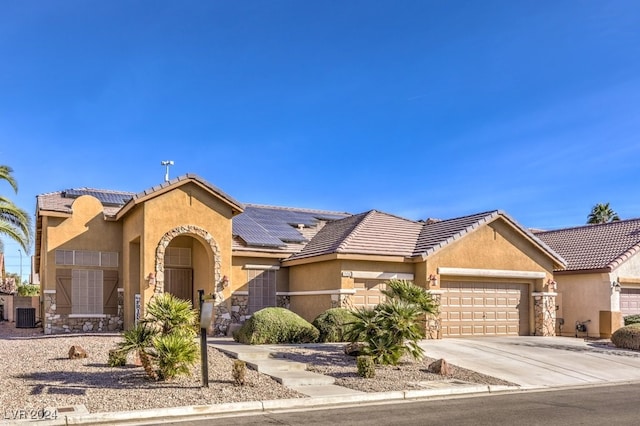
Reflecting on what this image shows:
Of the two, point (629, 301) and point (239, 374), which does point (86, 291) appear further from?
point (629, 301)

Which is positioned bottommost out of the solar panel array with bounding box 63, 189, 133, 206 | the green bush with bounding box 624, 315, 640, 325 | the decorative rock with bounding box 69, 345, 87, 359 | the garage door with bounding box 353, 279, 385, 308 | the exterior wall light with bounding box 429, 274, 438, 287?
the green bush with bounding box 624, 315, 640, 325

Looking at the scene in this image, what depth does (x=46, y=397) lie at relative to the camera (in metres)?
11.3

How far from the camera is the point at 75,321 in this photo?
2416 centimetres

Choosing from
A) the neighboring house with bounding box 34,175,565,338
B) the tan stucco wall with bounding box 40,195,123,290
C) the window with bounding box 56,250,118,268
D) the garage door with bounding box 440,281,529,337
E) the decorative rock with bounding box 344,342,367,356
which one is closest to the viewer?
the decorative rock with bounding box 344,342,367,356

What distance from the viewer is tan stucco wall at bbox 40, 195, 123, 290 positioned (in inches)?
937

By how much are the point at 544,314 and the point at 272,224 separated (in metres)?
12.3

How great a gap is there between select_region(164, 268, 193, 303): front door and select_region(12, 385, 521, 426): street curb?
14.2 metres

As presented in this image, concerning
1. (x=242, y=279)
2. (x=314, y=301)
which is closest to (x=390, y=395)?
(x=314, y=301)

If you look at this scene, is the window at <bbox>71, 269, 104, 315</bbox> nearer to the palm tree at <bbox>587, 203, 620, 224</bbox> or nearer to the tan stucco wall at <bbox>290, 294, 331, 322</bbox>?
the tan stucco wall at <bbox>290, 294, 331, 322</bbox>

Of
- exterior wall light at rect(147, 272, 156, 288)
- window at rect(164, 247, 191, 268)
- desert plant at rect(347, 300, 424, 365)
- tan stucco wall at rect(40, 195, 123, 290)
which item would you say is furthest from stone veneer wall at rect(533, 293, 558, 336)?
tan stucco wall at rect(40, 195, 123, 290)

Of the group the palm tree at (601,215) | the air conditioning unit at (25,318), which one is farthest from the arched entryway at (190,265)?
the palm tree at (601,215)

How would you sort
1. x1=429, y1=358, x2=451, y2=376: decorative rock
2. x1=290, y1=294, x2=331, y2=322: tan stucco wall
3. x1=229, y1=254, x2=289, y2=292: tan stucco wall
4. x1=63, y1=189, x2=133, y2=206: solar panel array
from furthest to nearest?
x1=63, y1=189, x2=133, y2=206: solar panel array, x1=229, y1=254, x2=289, y2=292: tan stucco wall, x1=290, y1=294, x2=331, y2=322: tan stucco wall, x1=429, y1=358, x2=451, y2=376: decorative rock

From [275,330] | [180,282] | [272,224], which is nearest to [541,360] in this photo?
[275,330]

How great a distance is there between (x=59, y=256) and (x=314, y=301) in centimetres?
988
